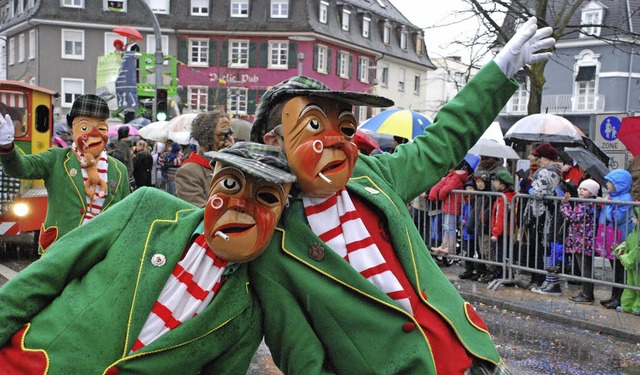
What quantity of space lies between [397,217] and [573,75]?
4174cm

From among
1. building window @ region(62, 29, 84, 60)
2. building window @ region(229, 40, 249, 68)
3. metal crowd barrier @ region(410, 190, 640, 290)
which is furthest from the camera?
building window @ region(229, 40, 249, 68)

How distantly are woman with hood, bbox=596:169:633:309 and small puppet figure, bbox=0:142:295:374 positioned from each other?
6.69 meters

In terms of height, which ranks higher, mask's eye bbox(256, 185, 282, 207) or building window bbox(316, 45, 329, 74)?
building window bbox(316, 45, 329, 74)

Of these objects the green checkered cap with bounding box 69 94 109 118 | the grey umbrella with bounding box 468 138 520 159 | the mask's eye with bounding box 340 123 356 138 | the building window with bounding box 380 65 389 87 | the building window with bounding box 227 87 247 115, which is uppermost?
the building window with bounding box 380 65 389 87

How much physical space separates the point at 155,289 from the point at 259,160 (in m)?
0.56

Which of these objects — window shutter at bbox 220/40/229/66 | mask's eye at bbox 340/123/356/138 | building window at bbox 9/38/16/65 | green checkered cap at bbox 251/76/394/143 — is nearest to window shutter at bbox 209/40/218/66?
window shutter at bbox 220/40/229/66

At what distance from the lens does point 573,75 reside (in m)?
41.6

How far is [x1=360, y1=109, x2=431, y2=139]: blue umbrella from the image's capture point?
10.4 metres

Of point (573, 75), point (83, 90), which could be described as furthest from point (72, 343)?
point (83, 90)

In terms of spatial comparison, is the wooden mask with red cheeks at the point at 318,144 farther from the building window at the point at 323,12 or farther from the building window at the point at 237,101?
the building window at the point at 323,12

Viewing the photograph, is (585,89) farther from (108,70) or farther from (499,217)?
(499,217)

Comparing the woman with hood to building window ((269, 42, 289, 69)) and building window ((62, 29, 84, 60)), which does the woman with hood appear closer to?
building window ((269, 42, 289, 69))

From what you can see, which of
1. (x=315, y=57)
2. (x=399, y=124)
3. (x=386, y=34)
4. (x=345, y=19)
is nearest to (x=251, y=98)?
(x=315, y=57)

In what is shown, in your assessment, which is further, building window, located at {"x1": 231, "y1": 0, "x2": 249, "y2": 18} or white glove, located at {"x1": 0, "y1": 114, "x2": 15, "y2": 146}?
building window, located at {"x1": 231, "y1": 0, "x2": 249, "y2": 18}
